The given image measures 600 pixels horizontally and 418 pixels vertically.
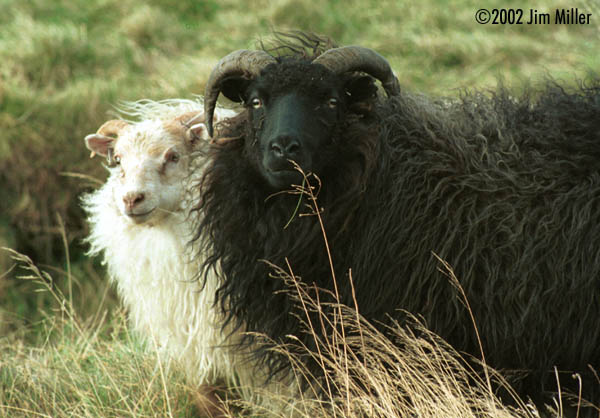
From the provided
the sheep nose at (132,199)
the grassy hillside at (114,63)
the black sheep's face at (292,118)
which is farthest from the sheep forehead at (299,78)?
the grassy hillside at (114,63)

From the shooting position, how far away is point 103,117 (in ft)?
30.2

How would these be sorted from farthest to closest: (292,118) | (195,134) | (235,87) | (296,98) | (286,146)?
(195,134) < (235,87) < (296,98) < (292,118) < (286,146)

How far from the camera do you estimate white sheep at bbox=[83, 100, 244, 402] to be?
15.7ft

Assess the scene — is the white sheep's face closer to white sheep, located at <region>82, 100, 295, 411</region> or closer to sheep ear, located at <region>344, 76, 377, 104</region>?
white sheep, located at <region>82, 100, 295, 411</region>

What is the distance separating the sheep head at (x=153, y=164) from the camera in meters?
4.71

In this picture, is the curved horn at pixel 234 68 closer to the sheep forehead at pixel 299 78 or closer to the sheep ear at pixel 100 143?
the sheep forehead at pixel 299 78

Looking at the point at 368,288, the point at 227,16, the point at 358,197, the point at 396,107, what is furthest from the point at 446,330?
the point at 227,16

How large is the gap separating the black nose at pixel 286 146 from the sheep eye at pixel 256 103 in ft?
1.33

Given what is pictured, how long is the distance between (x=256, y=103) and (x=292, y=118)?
1.17 feet

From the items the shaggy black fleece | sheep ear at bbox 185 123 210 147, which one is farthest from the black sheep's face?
sheep ear at bbox 185 123 210 147

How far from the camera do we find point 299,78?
4148 millimetres

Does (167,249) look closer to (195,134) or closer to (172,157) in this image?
(172,157)

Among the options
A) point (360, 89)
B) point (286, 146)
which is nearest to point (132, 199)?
point (286, 146)

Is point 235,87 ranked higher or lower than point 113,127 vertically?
higher
